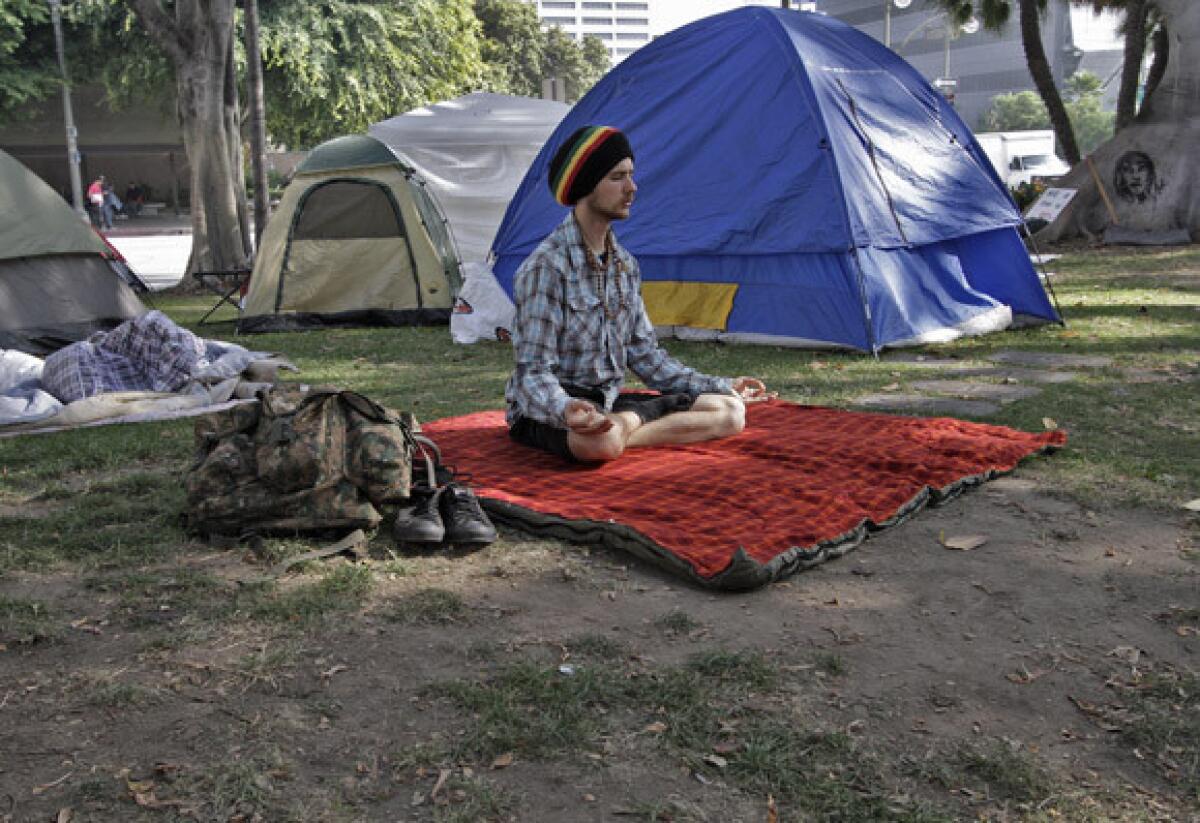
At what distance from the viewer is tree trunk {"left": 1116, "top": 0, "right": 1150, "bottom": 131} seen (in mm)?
19359

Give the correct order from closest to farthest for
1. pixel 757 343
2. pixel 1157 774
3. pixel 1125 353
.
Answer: pixel 1157 774 < pixel 1125 353 < pixel 757 343

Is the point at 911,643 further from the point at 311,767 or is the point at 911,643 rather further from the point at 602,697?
the point at 311,767

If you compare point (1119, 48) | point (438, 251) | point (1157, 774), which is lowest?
point (1157, 774)

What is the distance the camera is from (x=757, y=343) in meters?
7.78

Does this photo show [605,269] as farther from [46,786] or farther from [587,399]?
[46,786]

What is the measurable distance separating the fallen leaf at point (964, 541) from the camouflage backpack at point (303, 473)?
73.0 inches

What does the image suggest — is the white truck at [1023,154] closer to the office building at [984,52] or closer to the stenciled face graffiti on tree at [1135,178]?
the stenciled face graffiti on tree at [1135,178]

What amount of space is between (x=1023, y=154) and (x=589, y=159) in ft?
100

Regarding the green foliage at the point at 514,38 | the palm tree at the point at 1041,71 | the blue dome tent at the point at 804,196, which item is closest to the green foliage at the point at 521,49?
the green foliage at the point at 514,38

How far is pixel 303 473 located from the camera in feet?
12.0

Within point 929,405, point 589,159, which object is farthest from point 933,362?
point 589,159

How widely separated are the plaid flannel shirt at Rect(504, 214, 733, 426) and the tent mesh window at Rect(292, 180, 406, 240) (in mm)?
5634

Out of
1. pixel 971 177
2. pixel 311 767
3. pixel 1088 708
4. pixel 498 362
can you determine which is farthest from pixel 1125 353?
pixel 311 767

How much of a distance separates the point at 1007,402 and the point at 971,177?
303 centimetres
